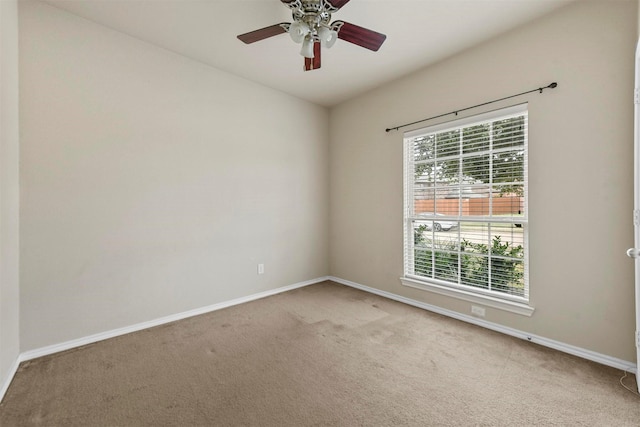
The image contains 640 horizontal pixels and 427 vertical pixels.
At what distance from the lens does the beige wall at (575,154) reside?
2.08m

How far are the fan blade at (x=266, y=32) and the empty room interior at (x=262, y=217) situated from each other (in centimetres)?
2

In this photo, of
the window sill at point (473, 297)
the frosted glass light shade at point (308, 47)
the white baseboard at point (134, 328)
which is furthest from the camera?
the window sill at point (473, 297)

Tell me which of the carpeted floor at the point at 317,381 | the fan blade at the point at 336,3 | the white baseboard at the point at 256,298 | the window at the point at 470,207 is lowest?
the carpeted floor at the point at 317,381

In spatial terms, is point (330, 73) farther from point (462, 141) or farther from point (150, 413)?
point (150, 413)

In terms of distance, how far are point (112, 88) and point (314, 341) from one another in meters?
2.92

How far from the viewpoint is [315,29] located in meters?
2.09

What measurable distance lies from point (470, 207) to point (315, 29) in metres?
2.21

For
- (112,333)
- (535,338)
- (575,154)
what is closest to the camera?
(575,154)

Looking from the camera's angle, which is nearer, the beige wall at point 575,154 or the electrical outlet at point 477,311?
the beige wall at point 575,154

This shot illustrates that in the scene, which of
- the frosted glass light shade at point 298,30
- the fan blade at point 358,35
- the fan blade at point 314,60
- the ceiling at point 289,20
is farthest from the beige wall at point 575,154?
the frosted glass light shade at point 298,30

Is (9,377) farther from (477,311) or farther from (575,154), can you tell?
(575,154)

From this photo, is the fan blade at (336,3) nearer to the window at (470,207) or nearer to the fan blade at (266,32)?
the fan blade at (266,32)

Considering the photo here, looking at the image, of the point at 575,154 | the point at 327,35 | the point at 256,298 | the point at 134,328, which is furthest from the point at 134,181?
A: the point at 575,154

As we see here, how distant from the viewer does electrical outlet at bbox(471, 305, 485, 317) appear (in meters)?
2.82
